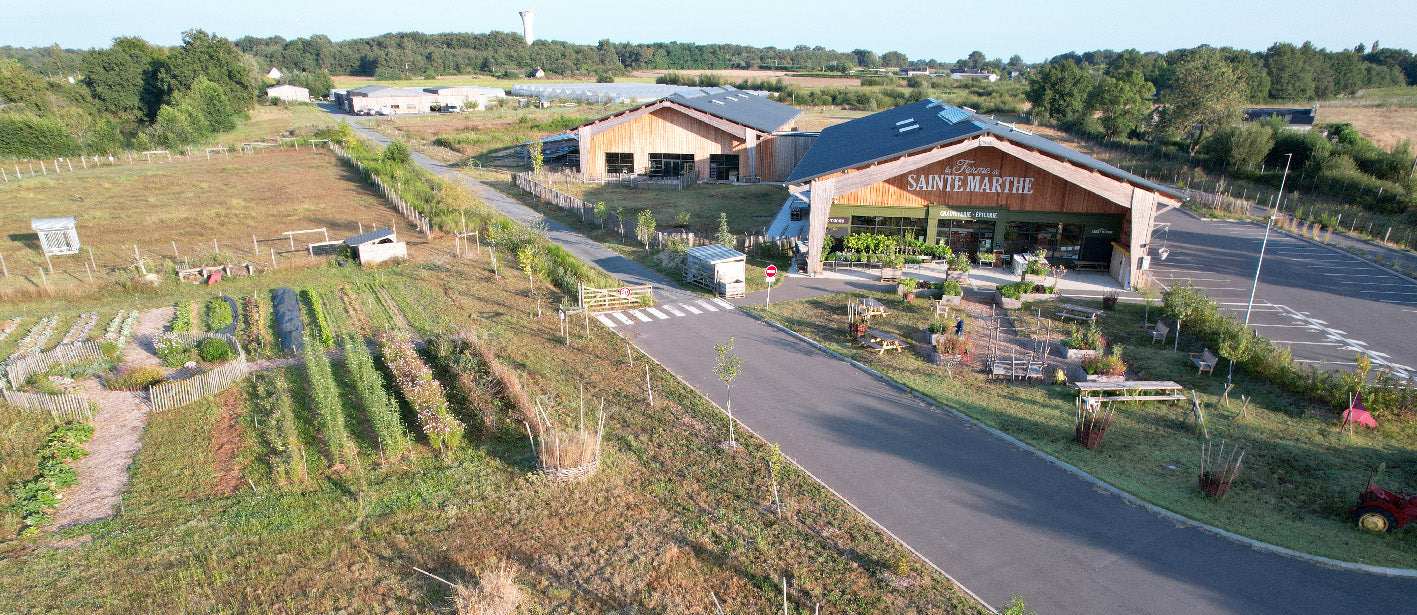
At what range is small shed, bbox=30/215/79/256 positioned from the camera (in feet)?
104

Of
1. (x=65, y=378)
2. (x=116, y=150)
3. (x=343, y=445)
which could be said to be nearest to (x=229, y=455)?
(x=343, y=445)

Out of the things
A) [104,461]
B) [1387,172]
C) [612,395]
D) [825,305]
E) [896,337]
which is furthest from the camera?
[1387,172]

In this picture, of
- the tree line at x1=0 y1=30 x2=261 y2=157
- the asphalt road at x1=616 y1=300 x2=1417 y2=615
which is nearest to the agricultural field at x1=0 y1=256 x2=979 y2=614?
the asphalt road at x1=616 y1=300 x2=1417 y2=615

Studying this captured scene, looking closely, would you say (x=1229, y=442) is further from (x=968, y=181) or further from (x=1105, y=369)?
(x=968, y=181)

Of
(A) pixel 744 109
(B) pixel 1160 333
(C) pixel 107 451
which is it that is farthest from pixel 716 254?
(A) pixel 744 109

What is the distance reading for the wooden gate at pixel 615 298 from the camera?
25.5m

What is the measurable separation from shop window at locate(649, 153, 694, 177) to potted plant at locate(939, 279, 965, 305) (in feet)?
91.4

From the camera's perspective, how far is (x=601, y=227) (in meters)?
38.5

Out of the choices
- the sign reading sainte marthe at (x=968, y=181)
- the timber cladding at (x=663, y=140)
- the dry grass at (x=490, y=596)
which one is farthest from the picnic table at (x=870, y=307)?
the timber cladding at (x=663, y=140)

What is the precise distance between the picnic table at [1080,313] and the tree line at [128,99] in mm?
75058

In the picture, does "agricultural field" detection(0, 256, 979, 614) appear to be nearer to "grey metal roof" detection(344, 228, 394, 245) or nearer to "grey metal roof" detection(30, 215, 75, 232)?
"grey metal roof" detection(344, 228, 394, 245)

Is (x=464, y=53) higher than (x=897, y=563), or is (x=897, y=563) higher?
(x=464, y=53)

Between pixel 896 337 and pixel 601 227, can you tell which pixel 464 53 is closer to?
pixel 601 227

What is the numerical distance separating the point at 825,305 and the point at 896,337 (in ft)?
13.3
